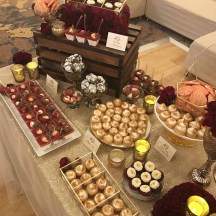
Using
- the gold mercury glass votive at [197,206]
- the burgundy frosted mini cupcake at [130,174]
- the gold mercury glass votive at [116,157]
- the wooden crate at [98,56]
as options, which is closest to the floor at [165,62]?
the wooden crate at [98,56]

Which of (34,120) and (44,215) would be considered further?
(44,215)

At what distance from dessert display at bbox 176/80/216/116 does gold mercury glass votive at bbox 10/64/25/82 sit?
31.0 inches

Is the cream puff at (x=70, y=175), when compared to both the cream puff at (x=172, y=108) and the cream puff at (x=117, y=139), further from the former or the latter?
the cream puff at (x=172, y=108)

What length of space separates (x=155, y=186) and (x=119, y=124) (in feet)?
1.07

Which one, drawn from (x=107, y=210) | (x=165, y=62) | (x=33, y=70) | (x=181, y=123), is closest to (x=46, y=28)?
(x=33, y=70)

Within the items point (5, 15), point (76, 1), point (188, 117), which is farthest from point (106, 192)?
point (5, 15)

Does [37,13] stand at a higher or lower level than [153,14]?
higher

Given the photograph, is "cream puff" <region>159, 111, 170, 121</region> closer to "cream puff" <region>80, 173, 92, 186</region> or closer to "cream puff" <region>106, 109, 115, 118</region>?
"cream puff" <region>106, 109, 115, 118</region>

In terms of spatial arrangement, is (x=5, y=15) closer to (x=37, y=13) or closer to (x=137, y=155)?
(x=37, y=13)

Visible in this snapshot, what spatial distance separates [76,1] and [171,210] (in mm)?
1018

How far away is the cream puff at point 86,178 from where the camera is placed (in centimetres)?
96

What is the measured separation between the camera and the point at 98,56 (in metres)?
1.23

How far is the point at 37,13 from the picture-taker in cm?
124

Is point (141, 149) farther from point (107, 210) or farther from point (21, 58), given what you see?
point (21, 58)
